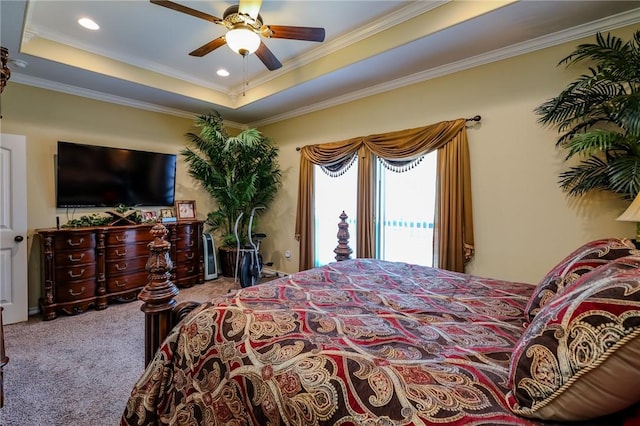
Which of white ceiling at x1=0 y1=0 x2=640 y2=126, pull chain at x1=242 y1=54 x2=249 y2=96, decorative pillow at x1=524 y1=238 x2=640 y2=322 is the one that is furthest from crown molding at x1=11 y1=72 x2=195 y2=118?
decorative pillow at x1=524 y1=238 x2=640 y2=322

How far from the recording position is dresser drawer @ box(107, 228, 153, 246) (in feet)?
11.5

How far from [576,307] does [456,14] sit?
8.19 ft

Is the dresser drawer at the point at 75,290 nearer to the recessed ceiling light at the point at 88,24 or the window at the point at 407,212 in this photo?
the recessed ceiling light at the point at 88,24

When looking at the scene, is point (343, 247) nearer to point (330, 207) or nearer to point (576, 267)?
point (330, 207)

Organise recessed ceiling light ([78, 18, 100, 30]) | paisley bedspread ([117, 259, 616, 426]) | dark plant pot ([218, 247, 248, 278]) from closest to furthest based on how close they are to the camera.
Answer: paisley bedspread ([117, 259, 616, 426]) → recessed ceiling light ([78, 18, 100, 30]) → dark plant pot ([218, 247, 248, 278])

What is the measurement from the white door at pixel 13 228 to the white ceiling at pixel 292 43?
0.91m

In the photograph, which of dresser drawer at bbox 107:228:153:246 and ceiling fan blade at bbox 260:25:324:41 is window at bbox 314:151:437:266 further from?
dresser drawer at bbox 107:228:153:246

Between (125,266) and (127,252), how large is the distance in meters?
0.18

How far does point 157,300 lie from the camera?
4.92 ft

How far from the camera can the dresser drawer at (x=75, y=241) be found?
3.15 m

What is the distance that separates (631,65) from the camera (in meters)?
1.97

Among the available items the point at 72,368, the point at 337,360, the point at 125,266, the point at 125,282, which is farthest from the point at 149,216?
the point at 337,360

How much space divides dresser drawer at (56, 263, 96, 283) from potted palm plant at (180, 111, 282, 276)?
68.8 inches

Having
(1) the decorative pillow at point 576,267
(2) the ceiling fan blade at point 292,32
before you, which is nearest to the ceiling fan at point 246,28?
(2) the ceiling fan blade at point 292,32
